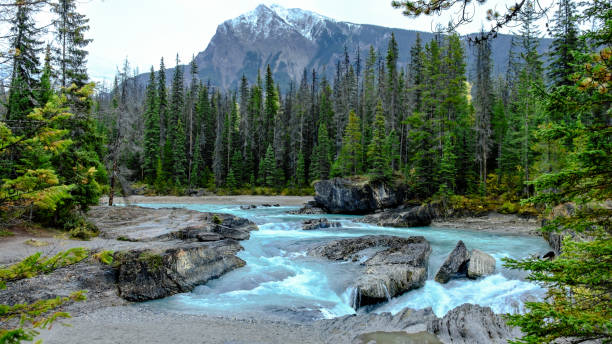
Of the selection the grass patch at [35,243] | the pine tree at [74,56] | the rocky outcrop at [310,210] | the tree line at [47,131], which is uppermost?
the pine tree at [74,56]

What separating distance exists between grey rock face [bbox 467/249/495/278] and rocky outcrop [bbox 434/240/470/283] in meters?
0.21

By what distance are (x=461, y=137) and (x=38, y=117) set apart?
37.9m

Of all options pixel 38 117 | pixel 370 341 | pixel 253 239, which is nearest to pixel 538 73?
pixel 253 239

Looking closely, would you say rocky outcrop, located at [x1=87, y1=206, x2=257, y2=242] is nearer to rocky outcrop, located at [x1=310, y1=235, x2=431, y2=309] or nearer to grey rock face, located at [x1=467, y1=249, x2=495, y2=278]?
rocky outcrop, located at [x1=310, y1=235, x2=431, y2=309]

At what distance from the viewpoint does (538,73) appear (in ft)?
112

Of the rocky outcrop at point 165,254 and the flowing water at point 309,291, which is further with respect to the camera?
the rocky outcrop at point 165,254

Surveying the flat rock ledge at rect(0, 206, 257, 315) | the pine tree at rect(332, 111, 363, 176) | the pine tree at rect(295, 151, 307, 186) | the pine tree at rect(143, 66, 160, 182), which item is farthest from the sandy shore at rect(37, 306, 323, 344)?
the pine tree at rect(143, 66, 160, 182)

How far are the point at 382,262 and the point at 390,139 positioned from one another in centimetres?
2898

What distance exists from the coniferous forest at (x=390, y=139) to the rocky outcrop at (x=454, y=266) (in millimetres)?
2590

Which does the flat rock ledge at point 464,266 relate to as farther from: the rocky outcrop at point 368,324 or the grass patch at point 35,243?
the grass patch at point 35,243

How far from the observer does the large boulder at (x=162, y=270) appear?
29.9 ft

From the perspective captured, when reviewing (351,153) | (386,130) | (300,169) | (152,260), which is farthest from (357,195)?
(152,260)

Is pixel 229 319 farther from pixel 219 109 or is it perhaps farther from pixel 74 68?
pixel 219 109

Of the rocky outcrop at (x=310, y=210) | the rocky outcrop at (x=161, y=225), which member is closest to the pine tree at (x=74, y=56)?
the rocky outcrop at (x=161, y=225)
